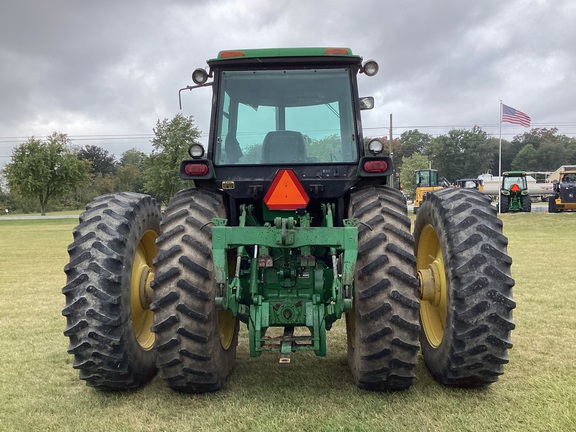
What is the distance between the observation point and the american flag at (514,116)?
97.9ft

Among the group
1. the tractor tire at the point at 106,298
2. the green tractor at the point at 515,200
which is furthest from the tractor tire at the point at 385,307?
the green tractor at the point at 515,200

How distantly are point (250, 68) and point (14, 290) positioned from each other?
7.13 m

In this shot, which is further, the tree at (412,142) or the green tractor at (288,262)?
the tree at (412,142)

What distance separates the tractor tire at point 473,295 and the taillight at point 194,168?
2.06m

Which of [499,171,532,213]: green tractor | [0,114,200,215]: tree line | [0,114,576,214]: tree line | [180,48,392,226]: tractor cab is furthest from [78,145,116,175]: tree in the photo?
[180,48,392,226]: tractor cab

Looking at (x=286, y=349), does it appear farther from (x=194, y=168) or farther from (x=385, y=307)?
(x=194, y=168)

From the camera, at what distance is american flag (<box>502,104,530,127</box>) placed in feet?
97.9

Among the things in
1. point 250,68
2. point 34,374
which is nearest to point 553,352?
point 250,68

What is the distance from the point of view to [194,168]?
454 centimetres

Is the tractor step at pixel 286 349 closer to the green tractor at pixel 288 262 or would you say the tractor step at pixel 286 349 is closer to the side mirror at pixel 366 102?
the green tractor at pixel 288 262

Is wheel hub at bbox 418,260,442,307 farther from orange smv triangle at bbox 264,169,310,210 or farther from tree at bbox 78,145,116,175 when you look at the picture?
tree at bbox 78,145,116,175

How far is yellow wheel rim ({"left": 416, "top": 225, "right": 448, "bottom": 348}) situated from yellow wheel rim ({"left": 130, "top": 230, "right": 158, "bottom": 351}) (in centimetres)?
241

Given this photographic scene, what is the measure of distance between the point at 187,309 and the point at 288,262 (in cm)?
87

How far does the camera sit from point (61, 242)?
20188 millimetres
